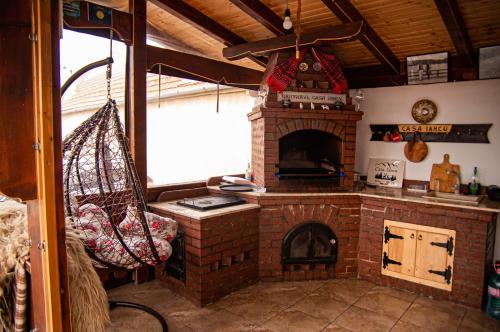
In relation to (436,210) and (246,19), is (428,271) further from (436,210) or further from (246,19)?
(246,19)

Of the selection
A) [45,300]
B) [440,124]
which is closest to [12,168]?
[45,300]

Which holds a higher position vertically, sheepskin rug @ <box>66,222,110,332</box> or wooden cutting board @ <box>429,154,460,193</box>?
wooden cutting board @ <box>429,154,460,193</box>

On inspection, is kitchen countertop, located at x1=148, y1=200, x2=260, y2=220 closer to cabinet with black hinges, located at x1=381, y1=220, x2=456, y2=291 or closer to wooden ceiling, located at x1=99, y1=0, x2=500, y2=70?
cabinet with black hinges, located at x1=381, y1=220, x2=456, y2=291

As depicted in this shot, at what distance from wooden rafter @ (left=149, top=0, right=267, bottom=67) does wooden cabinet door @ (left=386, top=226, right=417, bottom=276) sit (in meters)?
2.73

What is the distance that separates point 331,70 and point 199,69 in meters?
1.48

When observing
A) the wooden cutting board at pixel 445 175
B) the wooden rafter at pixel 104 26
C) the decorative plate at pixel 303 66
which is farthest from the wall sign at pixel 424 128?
the wooden rafter at pixel 104 26

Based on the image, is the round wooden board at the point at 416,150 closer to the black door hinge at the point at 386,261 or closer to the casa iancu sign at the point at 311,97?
the casa iancu sign at the point at 311,97

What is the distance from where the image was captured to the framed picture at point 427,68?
12.3 ft

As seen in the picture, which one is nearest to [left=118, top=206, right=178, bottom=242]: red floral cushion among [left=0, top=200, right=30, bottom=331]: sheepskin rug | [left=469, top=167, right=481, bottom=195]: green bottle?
[left=0, top=200, right=30, bottom=331]: sheepskin rug

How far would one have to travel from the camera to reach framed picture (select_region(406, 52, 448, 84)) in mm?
3754

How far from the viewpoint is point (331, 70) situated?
388cm

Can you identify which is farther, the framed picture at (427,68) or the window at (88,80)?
the framed picture at (427,68)

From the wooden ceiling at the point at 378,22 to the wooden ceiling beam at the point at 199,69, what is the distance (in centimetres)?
39

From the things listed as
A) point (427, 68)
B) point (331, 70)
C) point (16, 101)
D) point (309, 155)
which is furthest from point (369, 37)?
point (16, 101)
